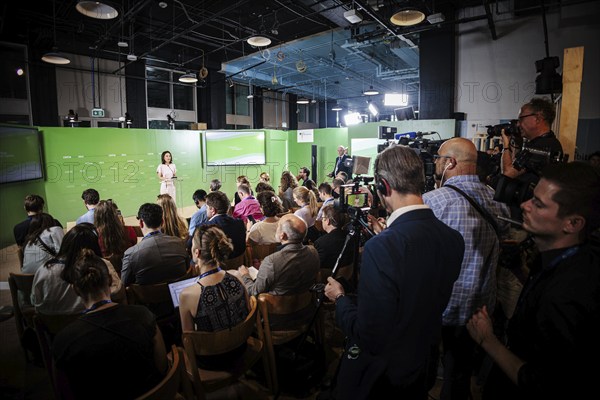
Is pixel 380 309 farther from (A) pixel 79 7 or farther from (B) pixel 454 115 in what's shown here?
(B) pixel 454 115

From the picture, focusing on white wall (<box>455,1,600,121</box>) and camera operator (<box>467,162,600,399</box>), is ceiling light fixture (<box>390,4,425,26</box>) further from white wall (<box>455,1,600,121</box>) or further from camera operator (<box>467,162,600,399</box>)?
camera operator (<box>467,162,600,399</box>)

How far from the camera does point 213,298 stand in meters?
2.01

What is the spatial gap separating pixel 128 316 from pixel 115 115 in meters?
11.6

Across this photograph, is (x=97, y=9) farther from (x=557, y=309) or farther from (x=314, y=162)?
(x=314, y=162)

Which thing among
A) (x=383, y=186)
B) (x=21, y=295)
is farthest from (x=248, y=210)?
(x=383, y=186)

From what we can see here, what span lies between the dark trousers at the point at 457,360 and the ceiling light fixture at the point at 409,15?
4.81 metres

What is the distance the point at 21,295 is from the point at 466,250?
3.47 m

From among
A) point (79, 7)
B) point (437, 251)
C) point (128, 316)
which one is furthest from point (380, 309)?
point (79, 7)

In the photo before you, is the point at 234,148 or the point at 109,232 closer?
the point at 109,232

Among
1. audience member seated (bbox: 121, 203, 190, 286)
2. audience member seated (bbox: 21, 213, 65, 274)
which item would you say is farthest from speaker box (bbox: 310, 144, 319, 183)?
audience member seated (bbox: 21, 213, 65, 274)

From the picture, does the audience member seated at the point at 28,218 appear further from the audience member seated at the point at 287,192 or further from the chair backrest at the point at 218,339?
the audience member seated at the point at 287,192

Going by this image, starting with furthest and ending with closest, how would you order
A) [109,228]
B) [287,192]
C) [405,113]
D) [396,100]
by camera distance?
1. [396,100]
2. [405,113]
3. [287,192]
4. [109,228]

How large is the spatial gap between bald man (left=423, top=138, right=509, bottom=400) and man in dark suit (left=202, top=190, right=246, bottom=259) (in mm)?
2193

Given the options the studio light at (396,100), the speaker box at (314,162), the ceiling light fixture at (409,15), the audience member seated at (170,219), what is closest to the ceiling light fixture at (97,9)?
the audience member seated at (170,219)
